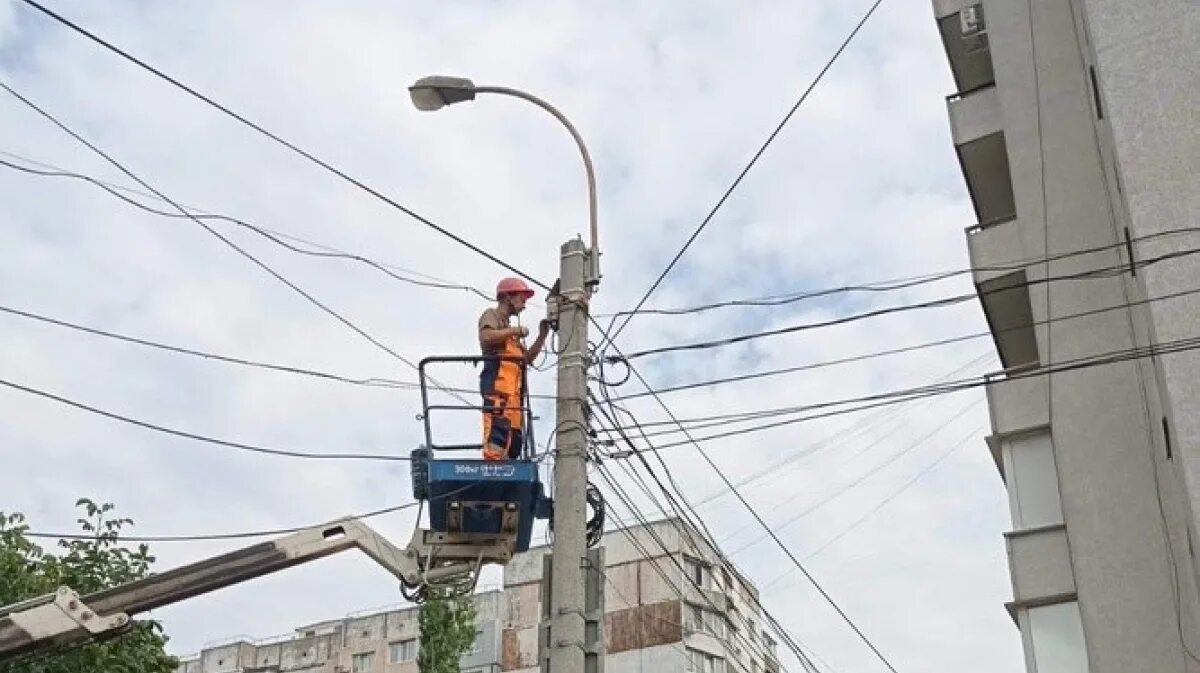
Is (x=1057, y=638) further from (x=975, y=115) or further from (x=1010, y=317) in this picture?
(x=975, y=115)

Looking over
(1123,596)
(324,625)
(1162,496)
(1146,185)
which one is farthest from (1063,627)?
(324,625)

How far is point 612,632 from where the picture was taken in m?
54.7

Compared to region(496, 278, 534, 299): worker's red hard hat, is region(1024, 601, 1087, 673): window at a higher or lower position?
lower

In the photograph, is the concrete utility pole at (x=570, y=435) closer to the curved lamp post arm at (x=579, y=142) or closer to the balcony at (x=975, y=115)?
the curved lamp post arm at (x=579, y=142)

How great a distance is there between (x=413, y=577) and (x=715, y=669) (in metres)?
44.8

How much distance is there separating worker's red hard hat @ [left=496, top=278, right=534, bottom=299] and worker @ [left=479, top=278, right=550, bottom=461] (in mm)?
192

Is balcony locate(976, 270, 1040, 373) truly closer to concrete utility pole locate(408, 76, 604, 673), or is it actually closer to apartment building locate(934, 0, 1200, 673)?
apartment building locate(934, 0, 1200, 673)

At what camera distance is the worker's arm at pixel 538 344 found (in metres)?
11.0

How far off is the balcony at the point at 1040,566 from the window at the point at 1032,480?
208 mm

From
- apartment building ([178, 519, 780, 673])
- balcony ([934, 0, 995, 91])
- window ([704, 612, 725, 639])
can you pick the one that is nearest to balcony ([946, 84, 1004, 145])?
balcony ([934, 0, 995, 91])

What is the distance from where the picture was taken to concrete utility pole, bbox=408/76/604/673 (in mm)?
9000

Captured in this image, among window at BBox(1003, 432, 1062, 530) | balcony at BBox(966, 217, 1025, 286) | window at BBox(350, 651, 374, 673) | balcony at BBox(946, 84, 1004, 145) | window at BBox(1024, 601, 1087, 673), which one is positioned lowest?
window at BBox(1024, 601, 1087, 673)

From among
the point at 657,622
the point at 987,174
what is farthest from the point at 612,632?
the point at 987,174

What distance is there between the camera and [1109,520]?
15.3m
